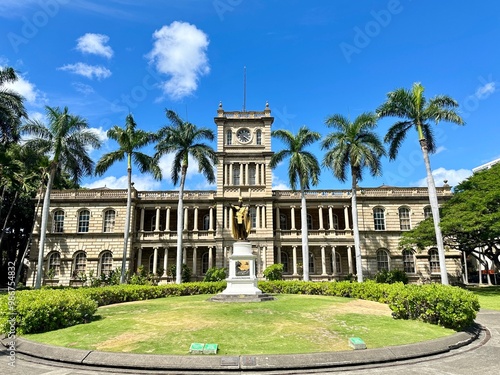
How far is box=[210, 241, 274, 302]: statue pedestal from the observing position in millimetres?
16844

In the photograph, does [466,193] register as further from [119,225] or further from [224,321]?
[119,225]

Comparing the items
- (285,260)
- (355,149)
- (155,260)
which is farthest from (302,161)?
(155,260)

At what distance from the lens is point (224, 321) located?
10.7 meters

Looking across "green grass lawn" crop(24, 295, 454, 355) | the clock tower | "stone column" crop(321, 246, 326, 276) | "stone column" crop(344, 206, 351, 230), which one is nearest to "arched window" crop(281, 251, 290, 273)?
the clock tower

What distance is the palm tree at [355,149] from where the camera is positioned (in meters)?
24.9

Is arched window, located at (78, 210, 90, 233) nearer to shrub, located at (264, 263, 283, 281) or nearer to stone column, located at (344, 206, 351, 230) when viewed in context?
shrub, located at (264, 263, 283, 281)

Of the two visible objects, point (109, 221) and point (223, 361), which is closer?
point (223, 361)

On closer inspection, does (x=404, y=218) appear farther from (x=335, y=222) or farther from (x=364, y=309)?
(x=364, y=309)

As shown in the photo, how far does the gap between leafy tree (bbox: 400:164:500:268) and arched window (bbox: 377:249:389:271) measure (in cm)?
742

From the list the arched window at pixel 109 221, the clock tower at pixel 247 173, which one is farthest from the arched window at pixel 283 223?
the arched window at pixel 109 221

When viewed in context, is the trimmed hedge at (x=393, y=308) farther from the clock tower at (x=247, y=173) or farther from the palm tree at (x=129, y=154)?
the clock tower at (x=247, y=173)

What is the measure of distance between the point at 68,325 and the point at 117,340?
116 inches

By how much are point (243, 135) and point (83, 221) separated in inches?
736

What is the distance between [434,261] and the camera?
33.4 metres
